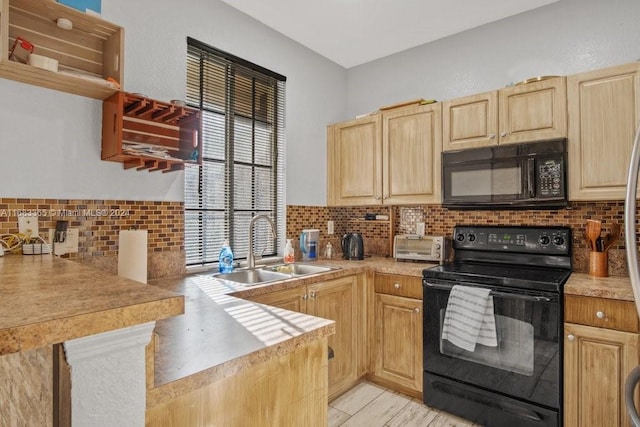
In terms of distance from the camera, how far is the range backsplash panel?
160 centimetres

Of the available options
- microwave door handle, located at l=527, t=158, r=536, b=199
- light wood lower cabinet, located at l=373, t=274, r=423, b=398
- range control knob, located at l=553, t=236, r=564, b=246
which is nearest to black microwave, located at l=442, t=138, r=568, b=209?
Result: microwave door handle, located at l=527, t=158, r=536, b=199

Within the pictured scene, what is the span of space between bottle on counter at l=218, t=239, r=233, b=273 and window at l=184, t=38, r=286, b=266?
13cm

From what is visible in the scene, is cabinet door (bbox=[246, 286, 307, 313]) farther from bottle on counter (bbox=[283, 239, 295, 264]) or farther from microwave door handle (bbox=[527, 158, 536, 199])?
microwave door handle (bbox=[527, 158, 536, 199])

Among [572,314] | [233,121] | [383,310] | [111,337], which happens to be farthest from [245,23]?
[572,314]

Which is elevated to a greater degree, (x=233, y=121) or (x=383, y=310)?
(x=233, y=121)

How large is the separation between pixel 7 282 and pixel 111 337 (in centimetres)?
40

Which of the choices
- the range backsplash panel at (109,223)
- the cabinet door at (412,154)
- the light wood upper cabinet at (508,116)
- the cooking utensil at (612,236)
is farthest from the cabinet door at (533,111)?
the range backsplash panel at (109,223)

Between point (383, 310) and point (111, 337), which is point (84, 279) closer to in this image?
point (111, 337)

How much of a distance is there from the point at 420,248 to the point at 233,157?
1.55 metres

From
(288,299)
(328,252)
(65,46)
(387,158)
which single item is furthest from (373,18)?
(288,299)

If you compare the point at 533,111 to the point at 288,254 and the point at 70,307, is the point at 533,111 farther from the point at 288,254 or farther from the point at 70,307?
the point at 70,307

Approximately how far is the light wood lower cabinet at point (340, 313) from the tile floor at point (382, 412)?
0.09m

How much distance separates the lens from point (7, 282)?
2.70 feet

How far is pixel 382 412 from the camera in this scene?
227 centimetres
